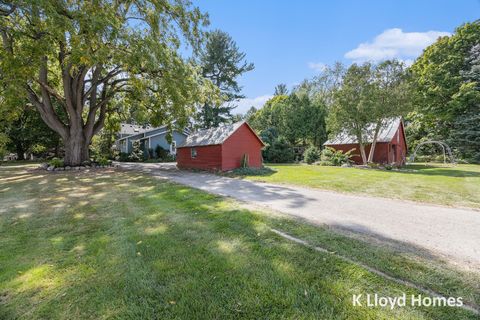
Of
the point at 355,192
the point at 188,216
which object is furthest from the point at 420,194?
the point at 188,216

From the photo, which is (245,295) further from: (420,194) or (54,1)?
(54,1)

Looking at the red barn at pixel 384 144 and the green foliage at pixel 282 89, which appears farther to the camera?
the green foliage at pixel 282 89

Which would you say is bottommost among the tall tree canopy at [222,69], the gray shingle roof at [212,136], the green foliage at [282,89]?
the gray shingle roof at [212,136]

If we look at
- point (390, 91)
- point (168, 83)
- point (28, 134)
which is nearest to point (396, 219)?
point (168, 83)

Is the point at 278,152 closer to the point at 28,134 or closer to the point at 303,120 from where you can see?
the point at 303,120

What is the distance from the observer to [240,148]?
1720 centimetres

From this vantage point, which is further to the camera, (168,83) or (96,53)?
(168,83)

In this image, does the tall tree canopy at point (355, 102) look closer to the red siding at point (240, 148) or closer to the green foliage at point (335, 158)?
the green foliage at point (335, 158)

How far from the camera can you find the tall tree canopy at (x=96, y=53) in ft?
31.8

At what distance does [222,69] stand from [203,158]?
19.0 meters

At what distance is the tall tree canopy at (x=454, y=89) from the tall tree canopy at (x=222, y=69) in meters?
21.8

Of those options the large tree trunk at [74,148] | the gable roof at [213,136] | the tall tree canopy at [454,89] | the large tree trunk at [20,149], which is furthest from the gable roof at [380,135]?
the large tree trunk at [20,149]

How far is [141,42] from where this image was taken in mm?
11625

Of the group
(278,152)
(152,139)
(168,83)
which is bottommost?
(278,152)
